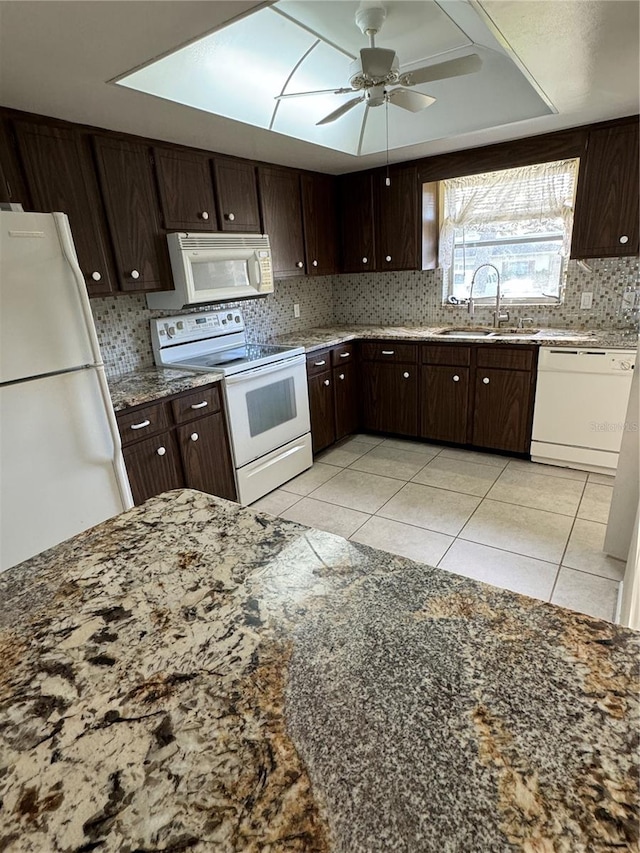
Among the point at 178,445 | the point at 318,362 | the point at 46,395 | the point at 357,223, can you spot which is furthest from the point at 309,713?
the point at 357,223

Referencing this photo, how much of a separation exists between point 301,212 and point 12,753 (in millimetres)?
3821

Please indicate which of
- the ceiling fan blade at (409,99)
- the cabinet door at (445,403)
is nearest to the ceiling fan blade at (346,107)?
the ceiling fan blade at (409,99)

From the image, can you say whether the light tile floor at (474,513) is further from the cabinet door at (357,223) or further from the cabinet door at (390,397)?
the cabinet door at (357,223)

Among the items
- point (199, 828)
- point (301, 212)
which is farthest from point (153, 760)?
point (301, 212)

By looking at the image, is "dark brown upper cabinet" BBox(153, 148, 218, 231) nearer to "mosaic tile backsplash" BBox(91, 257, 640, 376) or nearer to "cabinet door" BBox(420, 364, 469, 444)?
"mosaic tile backsplash" BBox(91, 257, 640, 376)

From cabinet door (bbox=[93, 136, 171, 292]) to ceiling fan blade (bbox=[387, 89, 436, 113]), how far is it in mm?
1384

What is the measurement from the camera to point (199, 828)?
0.49 metres

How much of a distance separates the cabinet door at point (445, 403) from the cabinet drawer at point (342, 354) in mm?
644

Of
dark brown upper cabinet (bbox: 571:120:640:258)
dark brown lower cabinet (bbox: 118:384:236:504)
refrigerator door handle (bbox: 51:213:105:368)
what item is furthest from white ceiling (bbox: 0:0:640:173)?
dark brown lower cabinet (bbox: 118:384:236:504)

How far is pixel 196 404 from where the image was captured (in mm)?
2617

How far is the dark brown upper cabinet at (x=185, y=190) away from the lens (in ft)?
8.71

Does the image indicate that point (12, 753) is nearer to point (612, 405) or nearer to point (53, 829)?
point (53, 829)

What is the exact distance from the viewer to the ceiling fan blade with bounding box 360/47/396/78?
1.86 meters

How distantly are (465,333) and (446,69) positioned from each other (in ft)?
7.00
